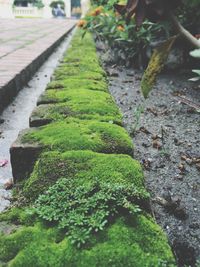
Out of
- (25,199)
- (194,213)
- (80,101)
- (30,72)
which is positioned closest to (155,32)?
(30,72)

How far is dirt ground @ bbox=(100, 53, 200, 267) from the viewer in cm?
137

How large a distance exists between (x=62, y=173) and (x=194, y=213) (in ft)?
1.88

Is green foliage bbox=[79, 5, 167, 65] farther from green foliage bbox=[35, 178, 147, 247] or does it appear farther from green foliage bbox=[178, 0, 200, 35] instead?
green foliage bbox=[35, 178, 147, 247]

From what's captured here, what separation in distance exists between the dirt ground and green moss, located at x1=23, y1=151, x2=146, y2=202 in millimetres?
275

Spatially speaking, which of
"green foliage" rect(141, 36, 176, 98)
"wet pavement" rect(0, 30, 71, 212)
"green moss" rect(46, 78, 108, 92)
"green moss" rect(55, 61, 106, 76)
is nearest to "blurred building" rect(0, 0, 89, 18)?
"wet pavement" rect(0, 30, 71, 212)

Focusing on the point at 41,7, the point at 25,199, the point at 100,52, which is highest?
the point at 25,199

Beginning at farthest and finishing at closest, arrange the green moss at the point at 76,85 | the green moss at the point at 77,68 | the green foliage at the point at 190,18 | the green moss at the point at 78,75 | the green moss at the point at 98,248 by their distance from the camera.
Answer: the green foliage at the point at 190,18, the green moss at the point at 77,68, the green moss at the point at 78,75, the green moss at the point at 76,85, the green moss at the point at 98,248

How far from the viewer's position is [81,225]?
983 mm

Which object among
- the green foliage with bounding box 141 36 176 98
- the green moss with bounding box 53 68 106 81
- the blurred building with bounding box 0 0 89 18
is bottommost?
the blurred building with bounding box 0 0 89 18

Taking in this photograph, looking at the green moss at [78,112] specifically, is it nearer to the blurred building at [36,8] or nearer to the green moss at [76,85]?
the green moss at [76,85]

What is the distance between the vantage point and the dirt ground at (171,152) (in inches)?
54.0

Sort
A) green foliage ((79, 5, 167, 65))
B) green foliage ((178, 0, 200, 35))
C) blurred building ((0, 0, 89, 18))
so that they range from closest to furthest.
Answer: green foliage ((178, 0, 200, 35)), green foliage ((79, 5, 167, 65)), blurred building ((0, 0, 89, 18))

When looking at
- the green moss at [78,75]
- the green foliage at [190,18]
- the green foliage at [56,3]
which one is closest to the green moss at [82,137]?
the green moss at [78,75]

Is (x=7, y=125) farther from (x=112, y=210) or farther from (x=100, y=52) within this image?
(x=100, y=52)
